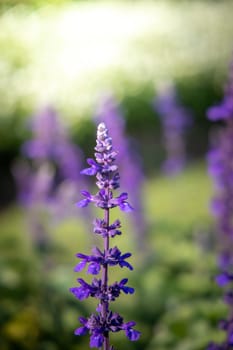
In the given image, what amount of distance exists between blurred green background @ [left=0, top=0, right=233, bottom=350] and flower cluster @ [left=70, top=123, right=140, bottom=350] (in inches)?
43.2

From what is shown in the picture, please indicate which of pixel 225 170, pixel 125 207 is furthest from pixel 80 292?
pixel 225 170

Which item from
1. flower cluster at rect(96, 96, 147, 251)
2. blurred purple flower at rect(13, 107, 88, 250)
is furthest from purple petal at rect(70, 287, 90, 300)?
blurred purple flower at rect(13, 107, 88, 250)

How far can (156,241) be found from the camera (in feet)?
13.4

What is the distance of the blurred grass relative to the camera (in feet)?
8.48

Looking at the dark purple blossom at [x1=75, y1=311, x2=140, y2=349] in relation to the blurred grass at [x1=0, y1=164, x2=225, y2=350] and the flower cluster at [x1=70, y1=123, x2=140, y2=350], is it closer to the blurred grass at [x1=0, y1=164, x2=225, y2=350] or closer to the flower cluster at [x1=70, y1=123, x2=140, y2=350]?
the flower cluster at [x1=70, y1=123, x2=140, y2=350]

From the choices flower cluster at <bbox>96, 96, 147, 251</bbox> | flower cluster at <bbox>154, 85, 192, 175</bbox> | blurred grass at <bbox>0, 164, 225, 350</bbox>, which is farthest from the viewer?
flower cluster at <bbox>154, 85, 192, 175</bbox>

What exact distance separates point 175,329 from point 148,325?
0.35m

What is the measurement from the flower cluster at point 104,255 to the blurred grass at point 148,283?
1090 millimetres

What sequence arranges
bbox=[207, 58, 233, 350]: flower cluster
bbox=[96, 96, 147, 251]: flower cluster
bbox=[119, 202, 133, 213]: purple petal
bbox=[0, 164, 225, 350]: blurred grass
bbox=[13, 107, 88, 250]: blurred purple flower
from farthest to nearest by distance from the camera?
bbox=[13, 107, 88, 250]: blurred purple flower, bbox=[96, 96, 147, 251]: flower cluster, bbox=[0, 164, 225, 350]: blurred grass, bbox=[207, 58, 233, 350]: flower cluster, bbox=[119, 202, 133, 213]: purple petal

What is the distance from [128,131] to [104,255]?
3.56 metres

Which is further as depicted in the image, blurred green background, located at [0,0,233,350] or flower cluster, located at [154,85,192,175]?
flower cluster, located at [154,85,192,175]

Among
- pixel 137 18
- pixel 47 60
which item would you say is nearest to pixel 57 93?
pixel 47 60

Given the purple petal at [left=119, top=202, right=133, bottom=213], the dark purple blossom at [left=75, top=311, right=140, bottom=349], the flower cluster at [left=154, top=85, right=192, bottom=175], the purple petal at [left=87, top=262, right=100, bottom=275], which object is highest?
the flower cluster at [left=154, top=85, right=192, bottom=175]

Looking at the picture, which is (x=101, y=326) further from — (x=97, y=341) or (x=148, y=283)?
(x=148, y=283)
